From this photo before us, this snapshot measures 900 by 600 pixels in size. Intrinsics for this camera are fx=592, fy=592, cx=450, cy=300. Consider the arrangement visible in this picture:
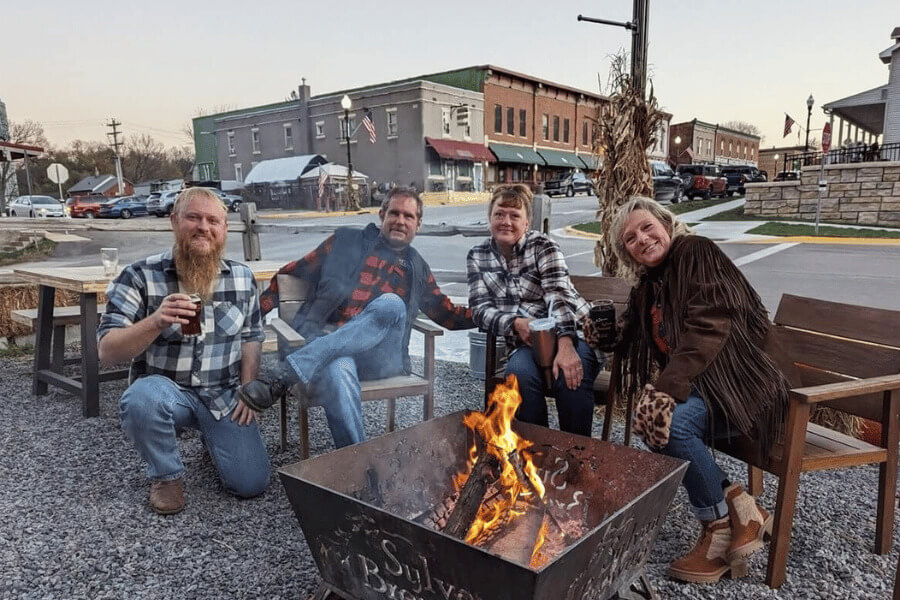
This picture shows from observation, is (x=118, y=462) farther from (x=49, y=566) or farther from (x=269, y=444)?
(x=49, y=566)

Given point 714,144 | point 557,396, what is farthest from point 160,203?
point 714,144

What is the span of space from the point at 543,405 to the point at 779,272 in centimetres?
809

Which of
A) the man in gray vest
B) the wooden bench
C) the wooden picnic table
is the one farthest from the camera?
the wooden bench

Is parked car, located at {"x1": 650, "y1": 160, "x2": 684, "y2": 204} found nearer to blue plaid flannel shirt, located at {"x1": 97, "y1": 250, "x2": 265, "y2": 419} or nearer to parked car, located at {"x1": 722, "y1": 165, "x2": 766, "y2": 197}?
parked car, located at {"x1": 722, "y1": 165, "x2": 766, "y2": 197}

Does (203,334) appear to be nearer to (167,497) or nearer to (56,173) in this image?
(167,497)

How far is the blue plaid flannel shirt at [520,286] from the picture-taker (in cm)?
298

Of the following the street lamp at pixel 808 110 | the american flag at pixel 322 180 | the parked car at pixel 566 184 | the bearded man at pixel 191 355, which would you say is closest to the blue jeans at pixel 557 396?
the bearded man at pixel 191 355

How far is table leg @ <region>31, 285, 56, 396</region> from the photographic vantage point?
4.17m

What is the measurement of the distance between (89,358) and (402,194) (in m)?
2.39

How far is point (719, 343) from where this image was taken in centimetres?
210

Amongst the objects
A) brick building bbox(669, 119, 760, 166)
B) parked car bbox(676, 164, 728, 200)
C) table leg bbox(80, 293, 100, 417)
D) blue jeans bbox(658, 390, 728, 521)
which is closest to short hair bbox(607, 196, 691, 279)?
blue jeans bbox(658, 390, 728, 521)

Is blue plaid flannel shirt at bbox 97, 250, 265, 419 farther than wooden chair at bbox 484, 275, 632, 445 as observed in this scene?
No

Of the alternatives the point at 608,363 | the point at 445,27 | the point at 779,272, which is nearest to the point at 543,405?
the point at 608,363

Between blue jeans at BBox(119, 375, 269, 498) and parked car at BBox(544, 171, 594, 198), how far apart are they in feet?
77.9
